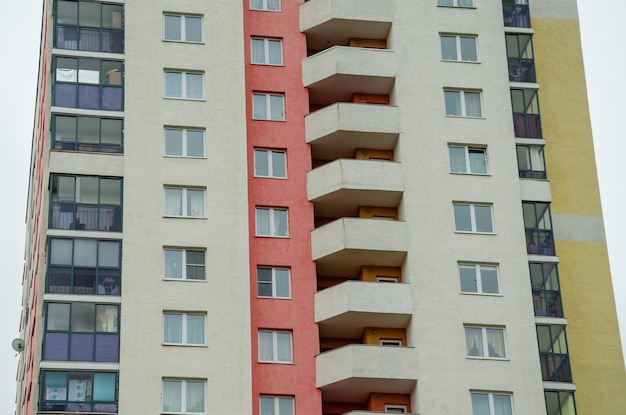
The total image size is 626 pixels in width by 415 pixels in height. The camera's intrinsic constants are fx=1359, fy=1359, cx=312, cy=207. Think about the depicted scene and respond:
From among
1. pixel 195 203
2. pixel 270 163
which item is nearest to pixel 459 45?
pixel 270 163

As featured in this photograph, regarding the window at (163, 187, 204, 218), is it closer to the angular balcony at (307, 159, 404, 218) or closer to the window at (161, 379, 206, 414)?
the angular balcony at (307, 159, 404, 218)

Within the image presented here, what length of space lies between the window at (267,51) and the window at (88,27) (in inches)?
258

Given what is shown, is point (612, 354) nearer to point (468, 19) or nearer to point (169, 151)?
point (468, 19)

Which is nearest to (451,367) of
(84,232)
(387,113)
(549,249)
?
(549,249)

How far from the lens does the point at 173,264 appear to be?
5934 centimetres

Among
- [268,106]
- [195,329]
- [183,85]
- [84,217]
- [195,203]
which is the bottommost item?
[195,329]

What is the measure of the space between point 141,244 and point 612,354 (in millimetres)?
21998

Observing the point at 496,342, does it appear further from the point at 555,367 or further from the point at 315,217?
the point at 315,217

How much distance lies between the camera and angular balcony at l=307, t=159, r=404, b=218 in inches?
2442

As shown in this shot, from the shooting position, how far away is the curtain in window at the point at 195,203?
60.5m

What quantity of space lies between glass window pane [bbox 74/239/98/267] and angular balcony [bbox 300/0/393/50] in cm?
1549

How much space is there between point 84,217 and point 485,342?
18505 mm

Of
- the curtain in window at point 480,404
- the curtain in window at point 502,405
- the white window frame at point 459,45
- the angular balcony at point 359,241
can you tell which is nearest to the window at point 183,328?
the angular balcony at point 359,241

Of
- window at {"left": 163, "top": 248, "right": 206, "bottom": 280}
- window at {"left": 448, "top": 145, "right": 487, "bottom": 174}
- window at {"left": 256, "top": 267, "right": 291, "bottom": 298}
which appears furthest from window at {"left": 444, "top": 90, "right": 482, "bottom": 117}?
window at {"left": 163, "top": 248, "right": 206, "bottom": 280}
